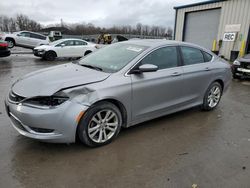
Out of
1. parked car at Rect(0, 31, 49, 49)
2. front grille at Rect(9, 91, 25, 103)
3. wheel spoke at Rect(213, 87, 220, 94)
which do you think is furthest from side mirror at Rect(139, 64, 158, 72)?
parked car at Rect(0, 31, 49, 49)

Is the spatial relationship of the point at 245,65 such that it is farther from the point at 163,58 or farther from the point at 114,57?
the point at 114,57

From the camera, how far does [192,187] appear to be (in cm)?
235

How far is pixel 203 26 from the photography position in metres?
15.8

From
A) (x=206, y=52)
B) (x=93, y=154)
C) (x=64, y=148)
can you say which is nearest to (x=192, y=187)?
(x=93, y=154)

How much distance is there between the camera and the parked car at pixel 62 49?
12.7m

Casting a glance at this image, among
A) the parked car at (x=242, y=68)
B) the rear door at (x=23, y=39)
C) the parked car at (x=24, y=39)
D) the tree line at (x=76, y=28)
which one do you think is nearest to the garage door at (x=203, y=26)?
the parked car at (x=242, y=68)

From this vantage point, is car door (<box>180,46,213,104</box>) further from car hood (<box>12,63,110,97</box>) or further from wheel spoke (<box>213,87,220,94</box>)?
car hood (<box>12,63,110,97</box>)

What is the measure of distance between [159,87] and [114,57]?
0.95 meters

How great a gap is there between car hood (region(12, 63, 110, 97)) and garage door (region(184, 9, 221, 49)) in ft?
47.2

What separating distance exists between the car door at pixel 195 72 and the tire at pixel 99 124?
1.68 m

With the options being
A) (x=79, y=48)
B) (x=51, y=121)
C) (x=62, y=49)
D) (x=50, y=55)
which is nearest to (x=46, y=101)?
(x=51, y=121)

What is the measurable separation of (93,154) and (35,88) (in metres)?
1.20

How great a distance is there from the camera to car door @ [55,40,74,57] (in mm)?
12938

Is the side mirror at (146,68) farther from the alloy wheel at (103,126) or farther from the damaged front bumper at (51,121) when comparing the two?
the damaged front bumper at (51,121)
